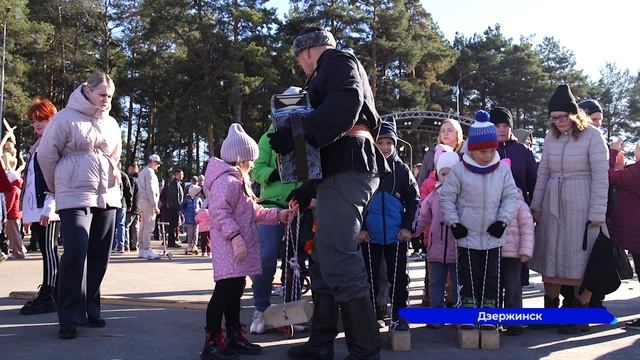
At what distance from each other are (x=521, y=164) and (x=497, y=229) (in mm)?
1333

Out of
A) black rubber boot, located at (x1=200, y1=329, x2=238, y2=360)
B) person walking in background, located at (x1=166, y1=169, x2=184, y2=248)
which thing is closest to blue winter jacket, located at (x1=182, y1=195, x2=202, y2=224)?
person walking in background, located at (x1=166, y1=169, x2=184, y2=248)

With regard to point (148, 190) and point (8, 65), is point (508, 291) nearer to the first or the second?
point (148, 190)

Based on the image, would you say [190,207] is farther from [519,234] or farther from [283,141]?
[283,141]

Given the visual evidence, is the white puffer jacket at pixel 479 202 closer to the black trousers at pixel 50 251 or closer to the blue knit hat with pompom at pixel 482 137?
the blue knit hat with pompom at pixel 482 137

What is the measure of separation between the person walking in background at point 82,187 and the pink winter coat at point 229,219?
3.37 feet

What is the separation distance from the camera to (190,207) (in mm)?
14172

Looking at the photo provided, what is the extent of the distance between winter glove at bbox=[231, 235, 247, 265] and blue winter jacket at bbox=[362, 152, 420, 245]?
1274 mm

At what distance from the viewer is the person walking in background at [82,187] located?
4465 mm

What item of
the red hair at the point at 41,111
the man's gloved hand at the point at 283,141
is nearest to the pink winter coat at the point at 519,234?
the man's gloved hand at the point at 283,141

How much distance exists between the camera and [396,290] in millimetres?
4922

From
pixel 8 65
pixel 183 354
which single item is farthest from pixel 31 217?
pixel 8 65

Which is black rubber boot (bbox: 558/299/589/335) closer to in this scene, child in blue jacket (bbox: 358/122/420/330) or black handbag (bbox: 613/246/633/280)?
black handbag (bbox: 613/246/633/280)

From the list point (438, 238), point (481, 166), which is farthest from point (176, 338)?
point (481, 166)

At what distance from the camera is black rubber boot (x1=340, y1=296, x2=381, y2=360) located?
353 centimetres
